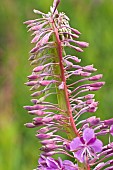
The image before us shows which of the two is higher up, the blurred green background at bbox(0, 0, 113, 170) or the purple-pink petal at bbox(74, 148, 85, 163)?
the blurred green background at bbox(0, 0, 113, 170)

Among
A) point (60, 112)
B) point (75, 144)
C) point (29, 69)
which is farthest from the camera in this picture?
point (29, 69)

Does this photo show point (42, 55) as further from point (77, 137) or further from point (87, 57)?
point (87, 57)

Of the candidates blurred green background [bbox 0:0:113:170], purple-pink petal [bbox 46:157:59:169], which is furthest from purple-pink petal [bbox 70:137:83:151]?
blurred green background [bbox 0:0:113:170]

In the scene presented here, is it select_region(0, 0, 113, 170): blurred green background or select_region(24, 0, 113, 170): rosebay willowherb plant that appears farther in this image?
select_region(0, 0, 113, 170): blurred green background

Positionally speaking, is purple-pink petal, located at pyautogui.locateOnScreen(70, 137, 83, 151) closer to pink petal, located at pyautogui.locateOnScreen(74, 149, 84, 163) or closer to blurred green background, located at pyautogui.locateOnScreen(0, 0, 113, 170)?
pink petal, located at pyautogui.locateOnScreen(74, 149, 84, 163)

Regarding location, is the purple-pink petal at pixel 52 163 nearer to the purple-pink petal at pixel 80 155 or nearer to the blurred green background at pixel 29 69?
the purple-pink petal at pixel 80 155

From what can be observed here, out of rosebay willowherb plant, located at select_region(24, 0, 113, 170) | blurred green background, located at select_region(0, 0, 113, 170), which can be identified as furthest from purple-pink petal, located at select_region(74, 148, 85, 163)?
blurred green background, located at select_region(0, 0, 113, 170)

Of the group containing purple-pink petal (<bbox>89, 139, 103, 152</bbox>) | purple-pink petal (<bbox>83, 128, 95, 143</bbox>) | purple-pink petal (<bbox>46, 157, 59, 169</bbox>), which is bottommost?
purple-pink petal (<bbox>46, 157, 59, 169</bbox>)

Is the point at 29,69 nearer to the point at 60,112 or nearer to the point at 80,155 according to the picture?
the point at 60,112

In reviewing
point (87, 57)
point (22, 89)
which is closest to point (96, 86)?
point (87, 57)

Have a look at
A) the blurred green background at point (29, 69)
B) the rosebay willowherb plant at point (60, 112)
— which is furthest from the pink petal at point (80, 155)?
the blurred green background at point (29, 69)

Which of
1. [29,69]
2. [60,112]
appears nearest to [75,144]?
[60,112]
